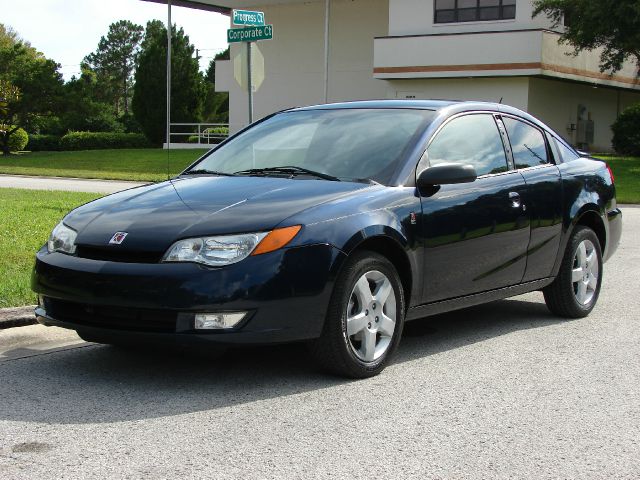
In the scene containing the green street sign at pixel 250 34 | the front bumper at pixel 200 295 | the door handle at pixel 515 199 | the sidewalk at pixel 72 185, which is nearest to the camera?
the front bumper at pixel 200 295

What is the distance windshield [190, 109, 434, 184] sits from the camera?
240 inches

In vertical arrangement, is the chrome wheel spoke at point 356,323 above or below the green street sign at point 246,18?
below

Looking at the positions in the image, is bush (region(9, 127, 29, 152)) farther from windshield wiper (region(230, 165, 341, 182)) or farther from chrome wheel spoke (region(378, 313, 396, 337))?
chrome wheel spoke (region(378, 313, 396, 337))

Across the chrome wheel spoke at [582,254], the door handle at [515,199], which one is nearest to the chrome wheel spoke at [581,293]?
the chrome wheel spoke at [582,254]

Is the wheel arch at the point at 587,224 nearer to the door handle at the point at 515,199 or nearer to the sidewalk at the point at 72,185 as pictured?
the door handle at the point at 515,199

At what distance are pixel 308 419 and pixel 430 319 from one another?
2.95 meters

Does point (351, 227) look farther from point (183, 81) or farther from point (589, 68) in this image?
point (183, 81)

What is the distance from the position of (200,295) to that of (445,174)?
180 cm

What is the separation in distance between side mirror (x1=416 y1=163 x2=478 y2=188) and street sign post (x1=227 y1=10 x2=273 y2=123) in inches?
292

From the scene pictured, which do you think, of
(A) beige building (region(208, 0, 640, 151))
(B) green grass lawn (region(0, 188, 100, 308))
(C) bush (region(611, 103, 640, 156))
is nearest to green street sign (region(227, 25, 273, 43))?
(B) green grass lawn (region(0, 188, 100, 308))

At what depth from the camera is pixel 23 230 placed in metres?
11.4

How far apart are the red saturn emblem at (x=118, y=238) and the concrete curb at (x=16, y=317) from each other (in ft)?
5.69

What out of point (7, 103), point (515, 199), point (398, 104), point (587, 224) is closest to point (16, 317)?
point (398, 104)

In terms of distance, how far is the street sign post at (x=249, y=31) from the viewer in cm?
1314
